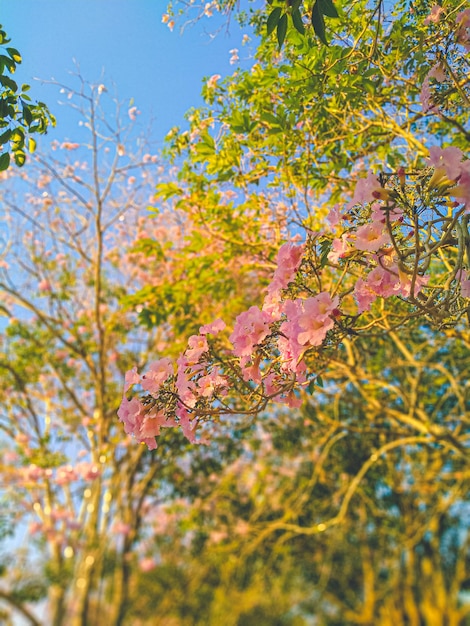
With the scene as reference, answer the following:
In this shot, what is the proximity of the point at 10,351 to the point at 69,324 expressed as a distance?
1.05m

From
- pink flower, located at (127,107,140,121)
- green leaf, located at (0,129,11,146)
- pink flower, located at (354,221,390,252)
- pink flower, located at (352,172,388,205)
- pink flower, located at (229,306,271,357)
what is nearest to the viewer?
pink flower, located at (352,172,388,205)

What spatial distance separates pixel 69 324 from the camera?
20.6ft

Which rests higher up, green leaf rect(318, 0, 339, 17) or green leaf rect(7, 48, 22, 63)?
green leaf rect(7, 48, 22, 63)

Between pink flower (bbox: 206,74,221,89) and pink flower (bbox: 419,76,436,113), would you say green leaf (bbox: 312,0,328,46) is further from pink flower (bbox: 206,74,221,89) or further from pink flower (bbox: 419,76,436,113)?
pink flower (bbox: 206,74,221,89)

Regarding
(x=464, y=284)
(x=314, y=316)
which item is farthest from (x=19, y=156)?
(x=464, y=284)

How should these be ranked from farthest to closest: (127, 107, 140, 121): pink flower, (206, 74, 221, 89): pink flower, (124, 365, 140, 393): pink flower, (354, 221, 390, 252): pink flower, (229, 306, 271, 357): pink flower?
(127, 107, 140, 121): pink flower, (206, 74, 221, 89): pink flower, (124, 365, 140, 393): pink flower, (229, 306, 271, 357): pink flower, (354, 221, 390, 252): pink flower

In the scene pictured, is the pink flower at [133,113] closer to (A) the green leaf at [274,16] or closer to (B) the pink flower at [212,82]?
(B) the pink flower at [212,82]

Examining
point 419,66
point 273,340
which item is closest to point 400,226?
point 273,340

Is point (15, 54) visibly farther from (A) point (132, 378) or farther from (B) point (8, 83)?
(A) point (132, 378)

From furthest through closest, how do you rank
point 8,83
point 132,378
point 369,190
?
point 8,83, point 132,378, point 369,190

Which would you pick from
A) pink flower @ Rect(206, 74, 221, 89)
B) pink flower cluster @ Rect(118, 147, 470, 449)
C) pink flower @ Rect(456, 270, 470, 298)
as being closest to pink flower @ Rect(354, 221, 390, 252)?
pink flower cluster @ Rect(118, 147, 470, 449)

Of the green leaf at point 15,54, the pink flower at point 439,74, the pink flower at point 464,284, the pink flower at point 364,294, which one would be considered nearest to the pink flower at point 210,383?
the pink flower at point 364,294

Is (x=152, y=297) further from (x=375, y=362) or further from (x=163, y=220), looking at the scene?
(x=163, y=220)

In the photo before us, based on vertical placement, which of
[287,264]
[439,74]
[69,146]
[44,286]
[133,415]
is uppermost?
[69,146]
